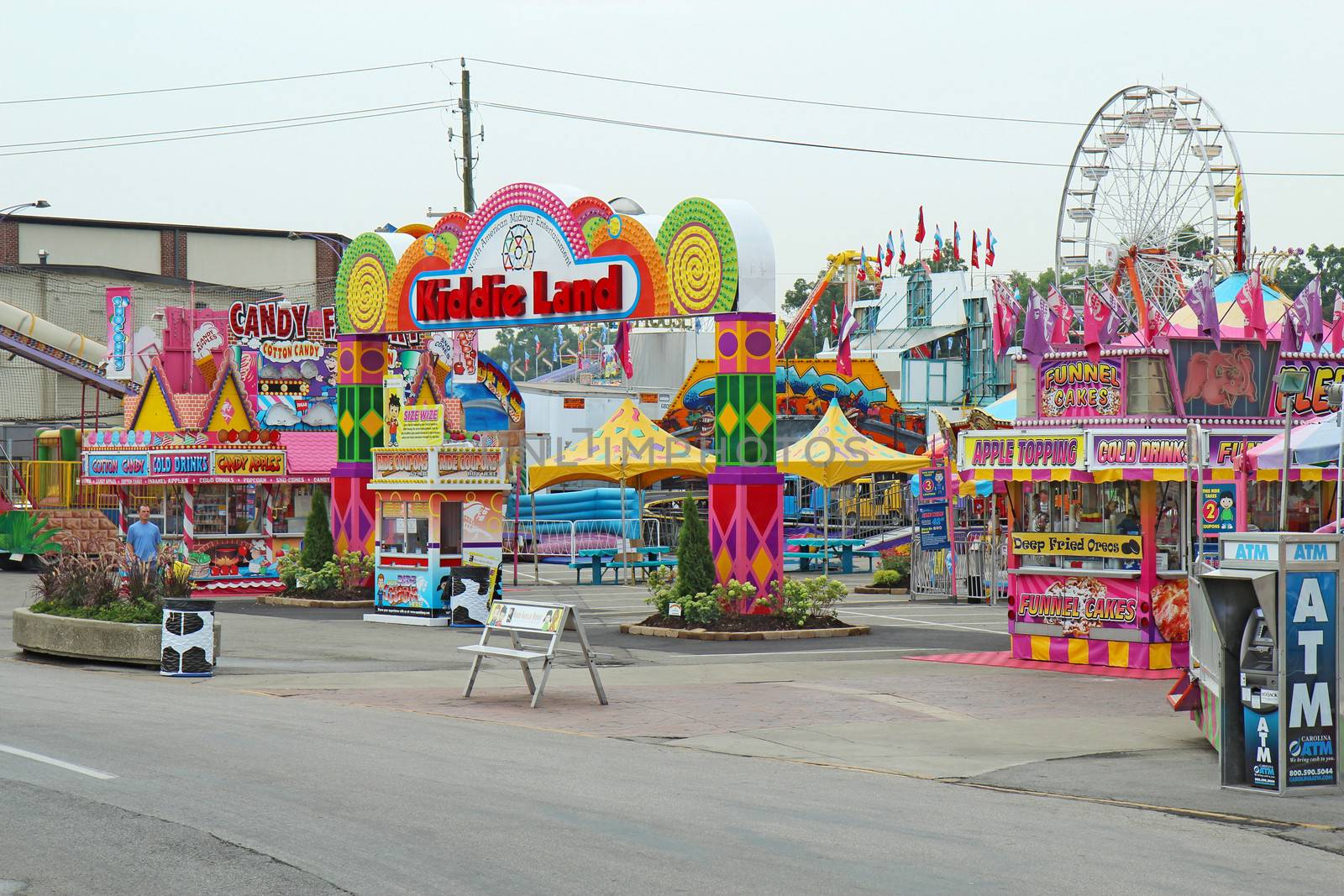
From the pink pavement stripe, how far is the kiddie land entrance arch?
351 cm

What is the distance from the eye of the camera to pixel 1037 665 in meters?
18.2

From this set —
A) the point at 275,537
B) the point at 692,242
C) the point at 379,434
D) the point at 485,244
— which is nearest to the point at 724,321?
the point at 692,242

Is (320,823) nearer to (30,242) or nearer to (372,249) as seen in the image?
(372,249)

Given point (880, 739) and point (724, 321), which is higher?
point (724, 321)

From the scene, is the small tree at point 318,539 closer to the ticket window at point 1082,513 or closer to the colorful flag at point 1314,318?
the ticket window at point 1082,513

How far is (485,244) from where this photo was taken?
977 inches

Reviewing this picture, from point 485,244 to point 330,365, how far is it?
49.1 feet

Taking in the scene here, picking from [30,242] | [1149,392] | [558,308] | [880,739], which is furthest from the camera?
[30,242]

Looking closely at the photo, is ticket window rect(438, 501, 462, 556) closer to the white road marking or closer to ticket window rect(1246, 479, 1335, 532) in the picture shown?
ticket window rect(1246, 479, 1335, 532)

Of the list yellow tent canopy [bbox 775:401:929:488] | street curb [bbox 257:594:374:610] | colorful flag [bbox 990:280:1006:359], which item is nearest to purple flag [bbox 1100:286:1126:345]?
colorful flag [bbox 990:280:1006:359]

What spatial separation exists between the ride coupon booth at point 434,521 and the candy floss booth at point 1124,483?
28.1 ft

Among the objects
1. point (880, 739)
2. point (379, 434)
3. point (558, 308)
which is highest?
point (558, 308)

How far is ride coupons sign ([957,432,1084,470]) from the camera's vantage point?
17.7 metres

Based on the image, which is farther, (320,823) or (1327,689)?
(1327,689)
